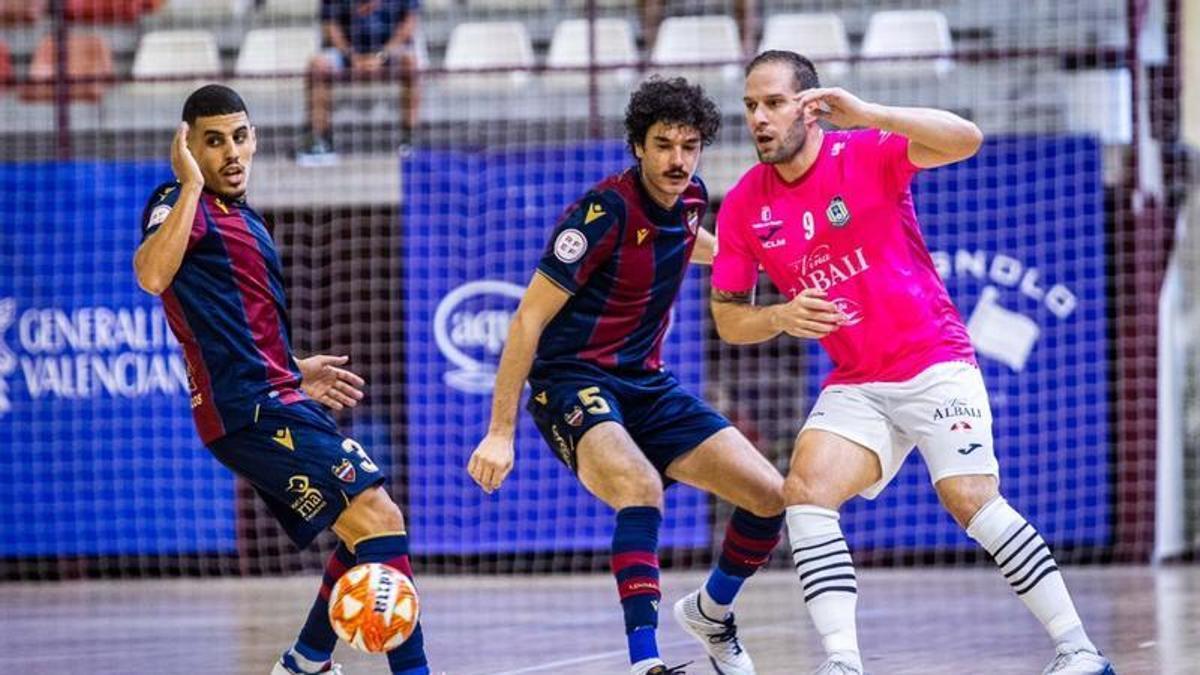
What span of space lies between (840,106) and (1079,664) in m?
2.02

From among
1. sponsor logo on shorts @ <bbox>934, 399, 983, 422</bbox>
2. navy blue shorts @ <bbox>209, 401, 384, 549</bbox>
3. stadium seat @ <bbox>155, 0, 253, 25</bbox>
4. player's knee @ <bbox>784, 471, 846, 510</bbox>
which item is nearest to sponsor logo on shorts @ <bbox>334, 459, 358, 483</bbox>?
navy blue shorts @ <bbox>209, 401, 384, 549</bbox>

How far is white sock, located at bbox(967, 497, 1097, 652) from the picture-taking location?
6996 mm

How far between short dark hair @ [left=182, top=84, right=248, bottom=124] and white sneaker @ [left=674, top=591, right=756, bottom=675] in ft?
8.15

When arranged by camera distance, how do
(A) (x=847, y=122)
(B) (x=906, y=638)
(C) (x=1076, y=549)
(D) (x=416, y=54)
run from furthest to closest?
(D) (x=416, y=54) < (C) (x=1076, y=549) < (B) (x=906, y=638) < (A) (x=847, y=122)

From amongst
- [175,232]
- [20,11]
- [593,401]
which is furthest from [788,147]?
[20,11]

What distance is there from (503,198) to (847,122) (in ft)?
25.9

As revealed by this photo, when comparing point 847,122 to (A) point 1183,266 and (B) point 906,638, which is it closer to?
(B) point 906,638

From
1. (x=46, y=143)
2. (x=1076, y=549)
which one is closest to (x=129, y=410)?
(x=46, y=143)

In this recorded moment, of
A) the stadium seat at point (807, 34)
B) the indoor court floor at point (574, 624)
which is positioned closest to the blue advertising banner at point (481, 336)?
the indoor court floor at point (574, 624)

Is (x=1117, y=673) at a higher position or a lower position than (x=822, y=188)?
lower

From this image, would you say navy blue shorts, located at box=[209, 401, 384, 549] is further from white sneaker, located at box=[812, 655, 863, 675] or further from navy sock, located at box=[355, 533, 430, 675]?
white sneaker, located at box=[812, 655, 863, 675]

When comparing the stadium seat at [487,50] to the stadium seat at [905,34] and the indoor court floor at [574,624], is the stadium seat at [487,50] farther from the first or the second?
the indoor court floor at [574,624]

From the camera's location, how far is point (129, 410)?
1464 cm

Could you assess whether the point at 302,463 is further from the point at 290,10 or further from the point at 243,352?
the point at 290,10
